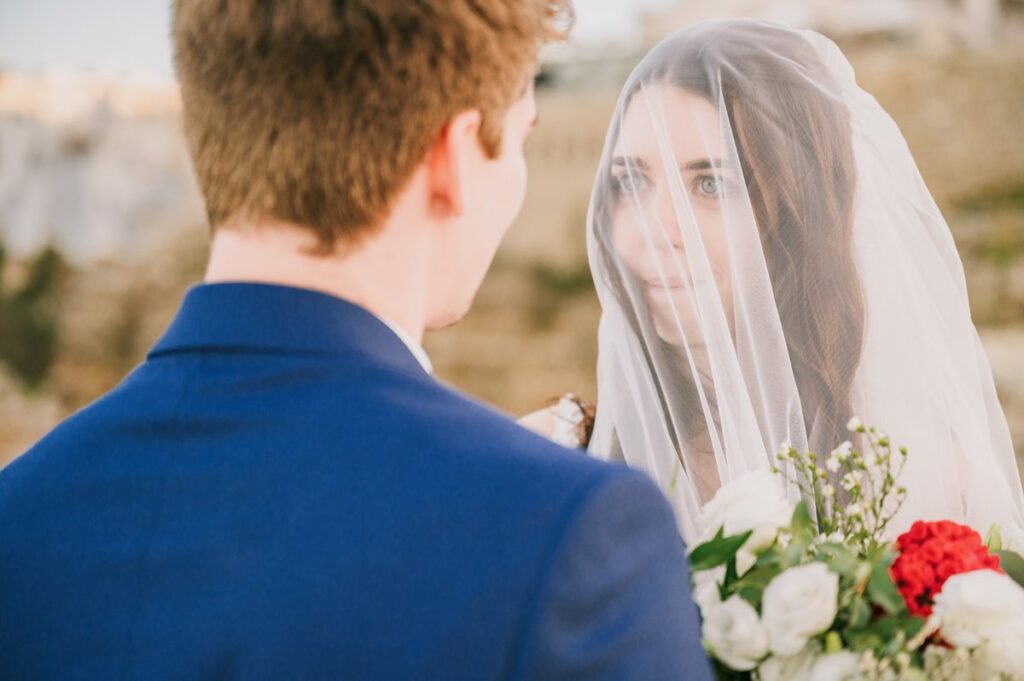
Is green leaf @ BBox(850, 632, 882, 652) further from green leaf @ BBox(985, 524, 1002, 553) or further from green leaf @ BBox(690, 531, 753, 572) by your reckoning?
green leaf @ BBox(985, 524, 1002, 553)

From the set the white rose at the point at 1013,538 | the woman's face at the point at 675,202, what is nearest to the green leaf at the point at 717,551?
the white rose at the point at 1013,538

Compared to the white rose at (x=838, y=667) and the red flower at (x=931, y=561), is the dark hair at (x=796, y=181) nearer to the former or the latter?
the red flower at (x=931, y=561)

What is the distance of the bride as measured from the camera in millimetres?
2408

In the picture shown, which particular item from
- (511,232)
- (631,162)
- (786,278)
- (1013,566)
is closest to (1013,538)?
(1013,566)

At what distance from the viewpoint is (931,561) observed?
136 cm

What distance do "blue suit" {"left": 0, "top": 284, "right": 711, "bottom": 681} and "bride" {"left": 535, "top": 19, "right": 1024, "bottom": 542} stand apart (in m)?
1.39

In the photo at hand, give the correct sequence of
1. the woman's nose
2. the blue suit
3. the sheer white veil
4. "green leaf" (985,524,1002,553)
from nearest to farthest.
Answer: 1. the blue suit
2. "green leaf" (985,524,1002,553)
3. the sheer white veil
4. the woman's nose

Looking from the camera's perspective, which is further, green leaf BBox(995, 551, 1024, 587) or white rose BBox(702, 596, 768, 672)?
green leaf BBox(995, 551, 1024, 587)

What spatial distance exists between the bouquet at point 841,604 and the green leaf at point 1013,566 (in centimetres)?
20

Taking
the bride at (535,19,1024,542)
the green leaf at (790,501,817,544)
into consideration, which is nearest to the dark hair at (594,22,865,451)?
the bride at (535,19,1024,542)

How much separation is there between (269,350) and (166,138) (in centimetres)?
1817

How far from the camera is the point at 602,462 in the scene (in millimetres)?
1027

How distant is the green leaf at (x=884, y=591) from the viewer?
1.25 meters

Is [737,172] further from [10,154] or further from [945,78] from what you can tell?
[10,154]
